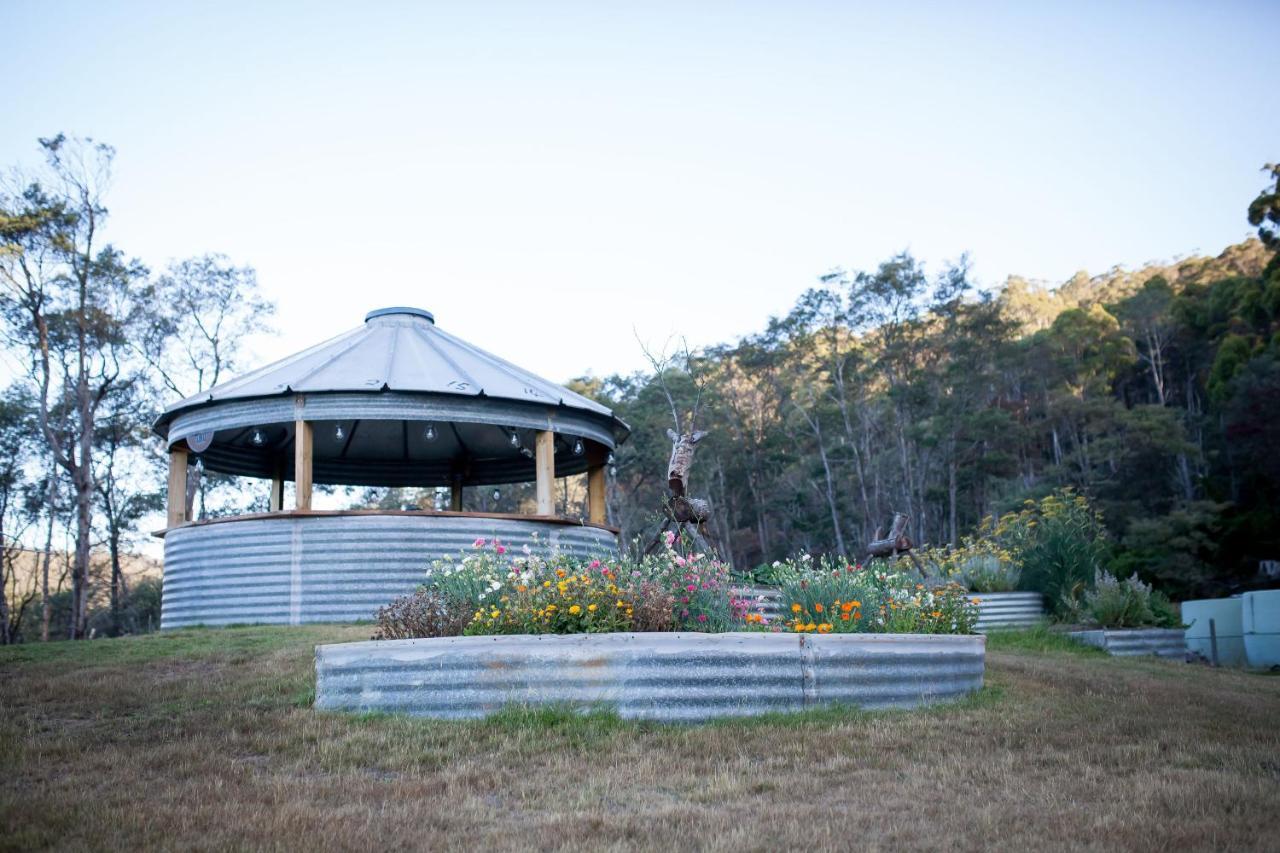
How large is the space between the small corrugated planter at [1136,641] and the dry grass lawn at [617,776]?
491 cm

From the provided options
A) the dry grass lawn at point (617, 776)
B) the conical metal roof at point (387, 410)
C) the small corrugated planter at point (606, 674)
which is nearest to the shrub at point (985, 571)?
the conical metal roof at point (387, 410)

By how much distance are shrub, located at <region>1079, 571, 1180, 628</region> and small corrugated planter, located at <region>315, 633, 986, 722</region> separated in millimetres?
7887

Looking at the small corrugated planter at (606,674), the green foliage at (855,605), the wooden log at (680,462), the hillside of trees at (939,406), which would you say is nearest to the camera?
the small corrugated planter at (606,674)

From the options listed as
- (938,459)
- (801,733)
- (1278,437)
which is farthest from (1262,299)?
(801,733)

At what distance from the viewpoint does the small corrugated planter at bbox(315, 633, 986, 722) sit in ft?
21.6

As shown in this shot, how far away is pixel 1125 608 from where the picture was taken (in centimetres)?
1372

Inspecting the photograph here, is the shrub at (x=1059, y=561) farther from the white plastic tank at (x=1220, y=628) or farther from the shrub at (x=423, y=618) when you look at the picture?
the shrub at (x=423, y=618)

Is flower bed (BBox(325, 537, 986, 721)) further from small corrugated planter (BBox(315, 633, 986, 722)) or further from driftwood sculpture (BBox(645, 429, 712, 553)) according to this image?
driftwood sculpture (BBox(645, 429, 712, 553))

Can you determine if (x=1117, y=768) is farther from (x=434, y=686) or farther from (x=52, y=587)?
(x=52, y=587)

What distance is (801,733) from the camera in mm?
6285

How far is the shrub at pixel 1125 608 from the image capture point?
45.1 ft

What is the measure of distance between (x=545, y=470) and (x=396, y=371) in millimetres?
2467

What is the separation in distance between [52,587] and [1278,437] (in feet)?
137

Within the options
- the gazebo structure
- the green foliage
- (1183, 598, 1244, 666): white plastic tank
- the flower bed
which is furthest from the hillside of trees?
the flower bed
